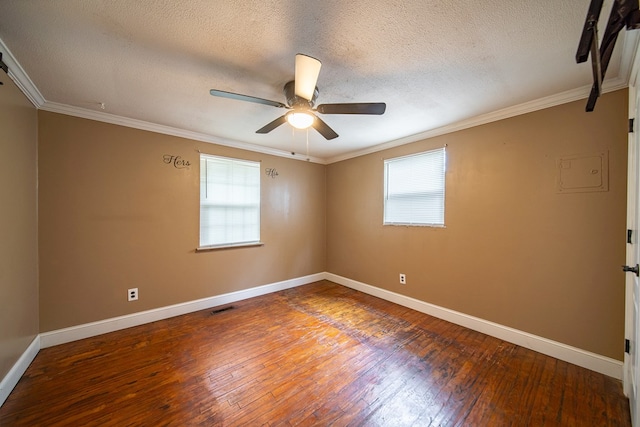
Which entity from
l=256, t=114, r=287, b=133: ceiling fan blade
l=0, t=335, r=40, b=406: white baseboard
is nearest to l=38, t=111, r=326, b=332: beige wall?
l=0, t=335, r=40, b=406: white baseboard

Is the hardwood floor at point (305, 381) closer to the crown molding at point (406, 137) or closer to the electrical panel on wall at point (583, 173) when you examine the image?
the electrical panel on wall at point (583, 173)

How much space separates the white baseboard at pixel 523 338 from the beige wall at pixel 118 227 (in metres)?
2.42

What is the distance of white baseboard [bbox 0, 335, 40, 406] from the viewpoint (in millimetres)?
1661

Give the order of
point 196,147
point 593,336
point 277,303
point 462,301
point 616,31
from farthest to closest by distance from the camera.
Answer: point 277,303
point 196,147
point 462,301
point 593,336
point 616,31

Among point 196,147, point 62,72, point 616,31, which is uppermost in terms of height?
point 62,72

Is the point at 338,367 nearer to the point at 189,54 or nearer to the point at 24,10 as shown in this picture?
the point at 189,54

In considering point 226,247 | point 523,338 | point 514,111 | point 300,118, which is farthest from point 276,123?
point 523,338

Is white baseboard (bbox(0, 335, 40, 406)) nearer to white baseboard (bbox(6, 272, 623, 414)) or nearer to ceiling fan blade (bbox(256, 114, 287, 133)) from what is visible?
white baseboard (bbox(6, 272, 623, 414))

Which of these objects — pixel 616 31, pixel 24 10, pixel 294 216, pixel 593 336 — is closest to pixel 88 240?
pixel 24 10

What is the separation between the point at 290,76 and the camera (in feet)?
6.15

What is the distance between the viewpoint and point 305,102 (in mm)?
1827

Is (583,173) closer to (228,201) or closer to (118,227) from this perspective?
(228,201)

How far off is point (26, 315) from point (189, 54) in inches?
103

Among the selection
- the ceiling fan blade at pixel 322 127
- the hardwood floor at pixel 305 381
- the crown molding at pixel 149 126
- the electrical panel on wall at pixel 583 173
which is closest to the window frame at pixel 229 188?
the crown molding at pixel 149 126
